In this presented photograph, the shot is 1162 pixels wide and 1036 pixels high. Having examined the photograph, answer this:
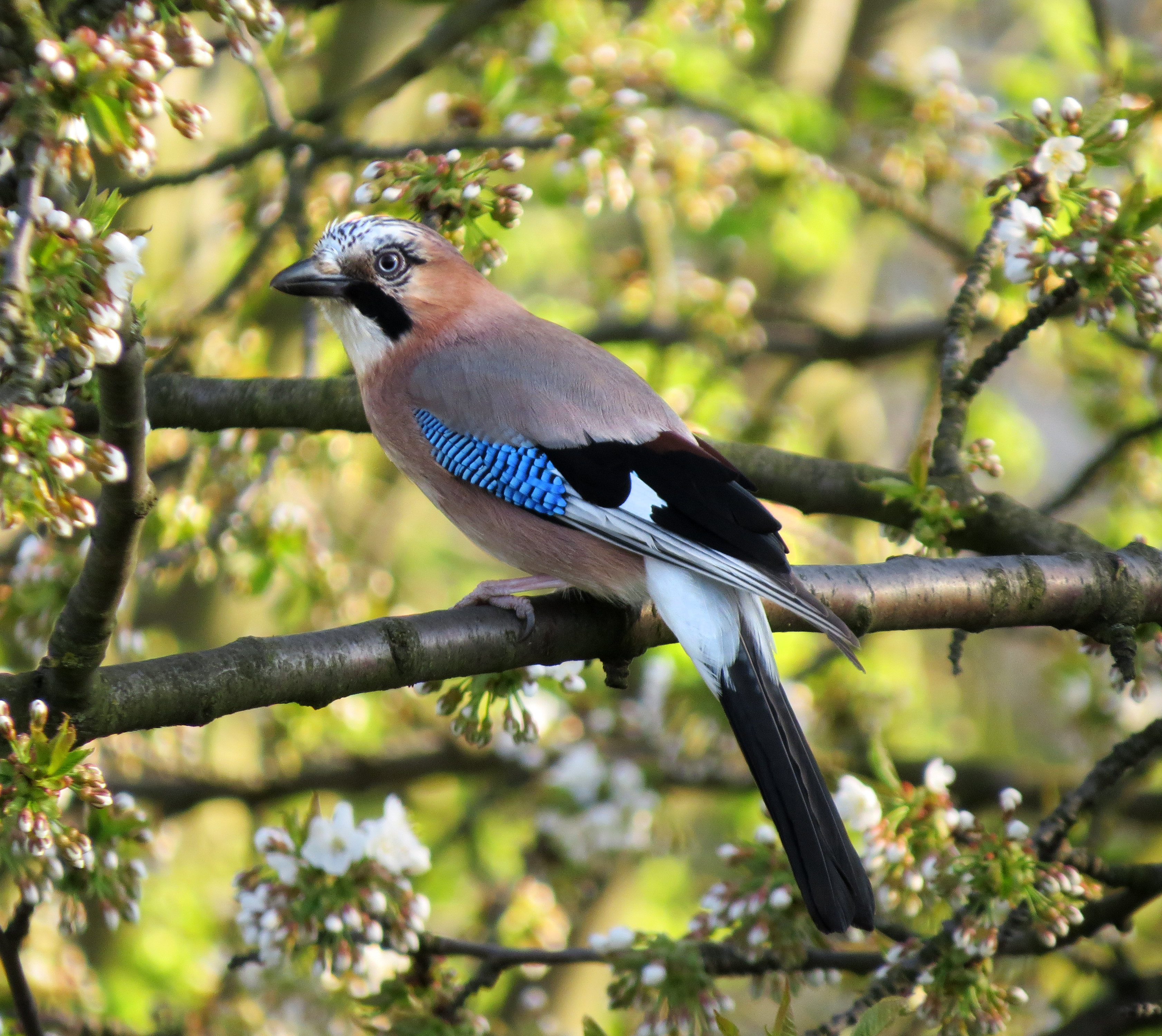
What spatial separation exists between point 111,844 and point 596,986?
4.04 metres

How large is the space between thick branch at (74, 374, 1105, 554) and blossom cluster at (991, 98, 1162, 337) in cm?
64

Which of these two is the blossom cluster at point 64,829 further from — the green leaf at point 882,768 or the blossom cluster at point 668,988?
the green leaf at point 882,768

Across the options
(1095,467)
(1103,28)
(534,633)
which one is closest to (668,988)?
(534,633)

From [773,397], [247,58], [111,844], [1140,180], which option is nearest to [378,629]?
[111,844]

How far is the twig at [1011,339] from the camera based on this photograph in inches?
126

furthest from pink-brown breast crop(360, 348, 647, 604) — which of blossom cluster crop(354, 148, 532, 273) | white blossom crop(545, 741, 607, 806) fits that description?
white blossom crop(545, 741, 607, 806)

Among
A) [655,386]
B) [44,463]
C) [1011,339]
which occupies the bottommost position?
A: [655,386]

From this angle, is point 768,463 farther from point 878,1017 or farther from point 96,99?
point 96,99

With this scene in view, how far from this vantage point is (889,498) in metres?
3.24

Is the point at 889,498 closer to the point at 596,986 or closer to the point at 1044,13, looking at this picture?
the point at 596,986

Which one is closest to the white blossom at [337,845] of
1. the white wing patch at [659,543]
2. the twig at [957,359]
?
the white wing patch at [659,543]

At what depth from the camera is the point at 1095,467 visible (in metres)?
5.25

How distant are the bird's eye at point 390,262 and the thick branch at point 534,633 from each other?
1.25 m

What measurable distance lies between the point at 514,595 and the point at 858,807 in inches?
40.8
